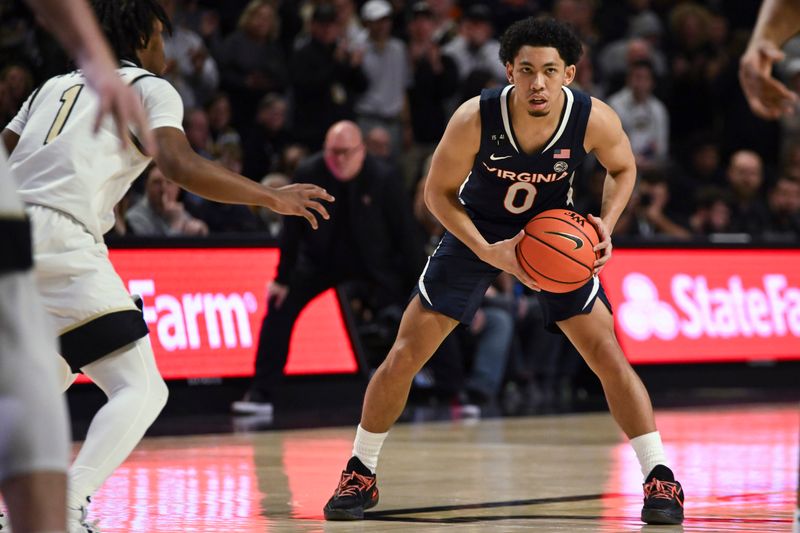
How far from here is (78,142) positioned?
5.04m

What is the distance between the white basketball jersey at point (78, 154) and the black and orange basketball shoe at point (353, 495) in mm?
1695

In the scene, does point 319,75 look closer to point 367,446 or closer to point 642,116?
point 642,116

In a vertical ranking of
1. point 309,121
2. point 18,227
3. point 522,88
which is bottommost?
point 18,227

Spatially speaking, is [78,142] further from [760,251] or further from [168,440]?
[760,251]

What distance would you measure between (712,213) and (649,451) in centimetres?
957

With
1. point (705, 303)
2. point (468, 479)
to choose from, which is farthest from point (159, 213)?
point (705, 303)

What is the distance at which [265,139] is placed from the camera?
579 inches

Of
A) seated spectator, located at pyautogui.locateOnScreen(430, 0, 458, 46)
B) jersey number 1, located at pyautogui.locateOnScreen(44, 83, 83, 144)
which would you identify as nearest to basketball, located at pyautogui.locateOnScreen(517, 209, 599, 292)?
jersey number 1, located at pyautogui.locateOnScreen(44, 83, 83, 144)

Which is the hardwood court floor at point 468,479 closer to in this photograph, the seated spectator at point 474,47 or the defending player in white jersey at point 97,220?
the defending player in white jersey at point 97,220

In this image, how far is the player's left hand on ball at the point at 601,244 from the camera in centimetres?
591

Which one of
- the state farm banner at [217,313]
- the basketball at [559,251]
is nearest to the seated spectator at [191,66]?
the state farm banner at [217,313]

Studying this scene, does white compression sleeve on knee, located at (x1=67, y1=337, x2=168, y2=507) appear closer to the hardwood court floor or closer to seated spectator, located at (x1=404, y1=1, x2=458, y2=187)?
the hardwood court floor

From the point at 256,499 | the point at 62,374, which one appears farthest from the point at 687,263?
the point at 62,374

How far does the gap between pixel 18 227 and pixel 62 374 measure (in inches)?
82.8
